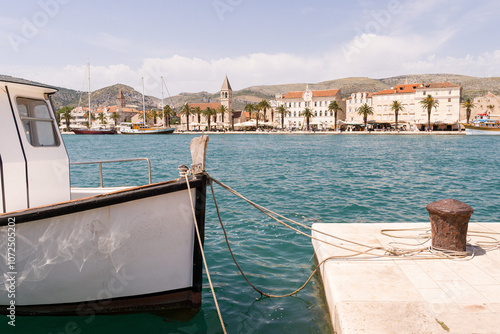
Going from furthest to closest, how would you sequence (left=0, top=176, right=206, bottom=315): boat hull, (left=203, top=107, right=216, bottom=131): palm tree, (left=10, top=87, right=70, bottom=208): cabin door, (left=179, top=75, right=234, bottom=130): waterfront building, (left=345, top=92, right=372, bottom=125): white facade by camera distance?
(left=179, top=75, right=234, bottom=130): waterfront building < (left=203, top=107, right=216, bottom=131): palm tree < (left=345, top=92, right=372, bottom=125): white facade < (left=10, top=87, right=70, bottom=208): cabin door < (left=0, top=176, right=206, bottom=315): boat hull

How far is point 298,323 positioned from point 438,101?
4040 inches

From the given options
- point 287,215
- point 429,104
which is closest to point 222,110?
point 429,104

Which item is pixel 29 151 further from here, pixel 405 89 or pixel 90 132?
pixel 90 132

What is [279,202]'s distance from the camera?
48.1 ft

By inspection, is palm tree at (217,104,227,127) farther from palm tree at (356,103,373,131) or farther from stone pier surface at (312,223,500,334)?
stone pier surface at (312,223,500,334)

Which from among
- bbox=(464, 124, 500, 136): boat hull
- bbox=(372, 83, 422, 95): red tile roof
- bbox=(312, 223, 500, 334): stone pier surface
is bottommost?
bbox=(312, 223, 500, 334): stone pier surface

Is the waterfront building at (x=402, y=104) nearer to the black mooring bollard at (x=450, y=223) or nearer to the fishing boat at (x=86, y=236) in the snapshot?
the black mooring bollard at (x=450, y=223)

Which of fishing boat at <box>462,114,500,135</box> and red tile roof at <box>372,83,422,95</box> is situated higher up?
red tile roof at <box>372,83,422,95</box>

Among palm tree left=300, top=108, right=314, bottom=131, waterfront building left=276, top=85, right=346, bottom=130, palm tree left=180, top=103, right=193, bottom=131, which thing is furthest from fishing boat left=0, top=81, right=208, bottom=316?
palm tree left=180, top=103, right=193, bottom=131

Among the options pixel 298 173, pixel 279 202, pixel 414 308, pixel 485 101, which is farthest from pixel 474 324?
pixel 485 101

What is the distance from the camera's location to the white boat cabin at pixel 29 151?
18.1 feet

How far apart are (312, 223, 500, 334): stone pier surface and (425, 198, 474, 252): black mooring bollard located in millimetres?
311

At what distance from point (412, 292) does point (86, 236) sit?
182 inches

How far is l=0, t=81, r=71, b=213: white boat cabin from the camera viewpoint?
18.1 feet
